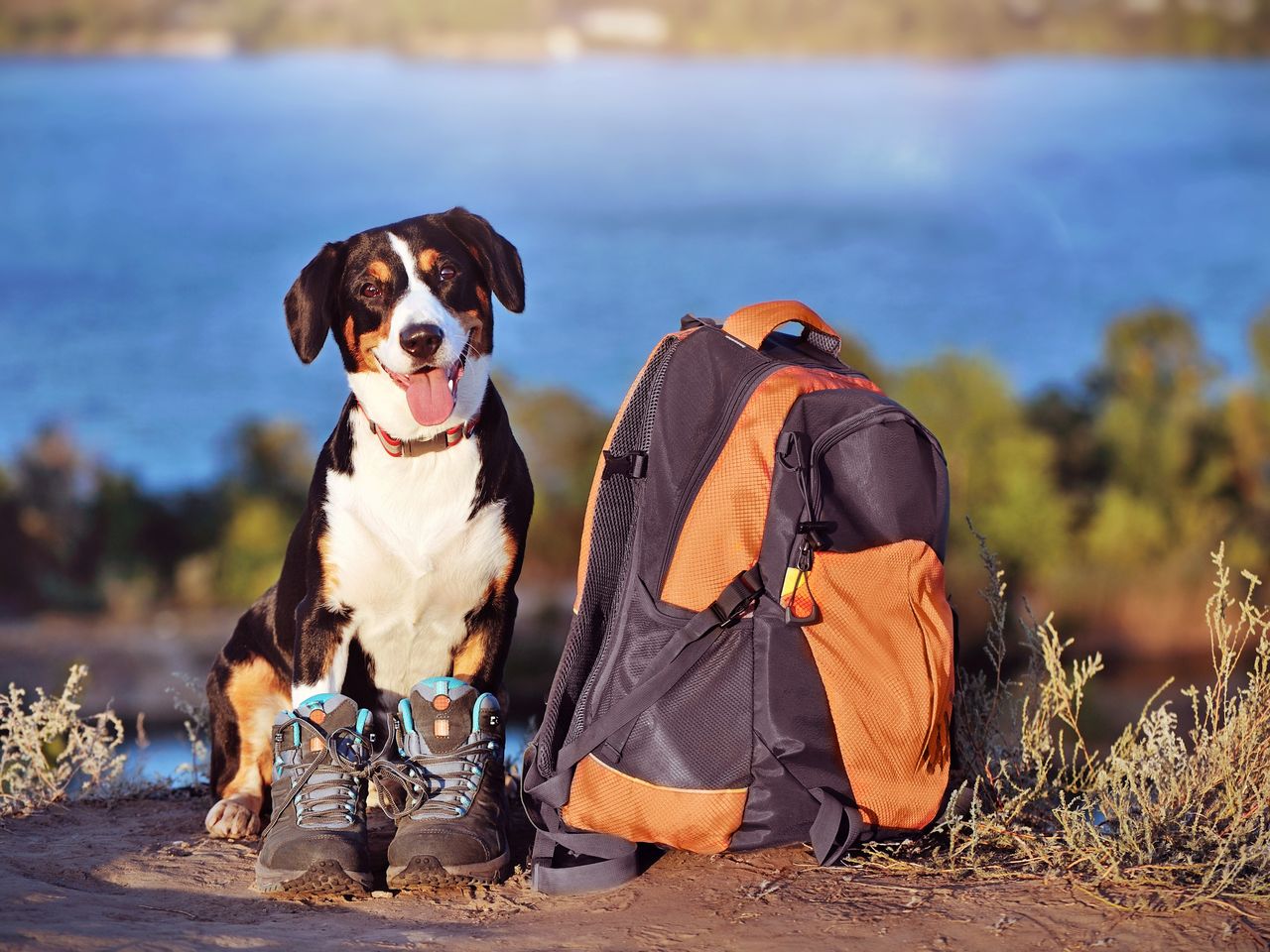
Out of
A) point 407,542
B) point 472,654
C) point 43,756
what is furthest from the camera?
point 43,756

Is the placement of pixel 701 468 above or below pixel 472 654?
above

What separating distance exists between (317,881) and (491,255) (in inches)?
53.8

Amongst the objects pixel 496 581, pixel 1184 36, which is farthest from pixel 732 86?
pixel 496 581

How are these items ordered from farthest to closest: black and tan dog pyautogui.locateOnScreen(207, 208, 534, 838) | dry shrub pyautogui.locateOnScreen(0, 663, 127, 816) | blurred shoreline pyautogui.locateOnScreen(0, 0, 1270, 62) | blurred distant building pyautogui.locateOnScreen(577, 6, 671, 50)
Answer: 1. blurred distant building pyautogui.locateOnScreen(577, 6, 671, 50)
2. blurred shoreline pyautogui.locateOnScreen(0, 0, 1270, 62)
3. dry shrub pyautogui.locateOnScreen(0, 663, 127, 816)
4. black and tan dog pyautogui.locateOnScreen(207, 208, 534, 838)

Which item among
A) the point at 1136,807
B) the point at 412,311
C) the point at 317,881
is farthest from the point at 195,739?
the point at 1136,807

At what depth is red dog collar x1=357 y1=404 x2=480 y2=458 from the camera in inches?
118

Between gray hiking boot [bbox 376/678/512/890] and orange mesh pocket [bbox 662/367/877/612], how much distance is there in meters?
0.55

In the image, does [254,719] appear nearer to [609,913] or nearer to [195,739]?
[195,739]

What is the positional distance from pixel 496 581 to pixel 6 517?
292 inches

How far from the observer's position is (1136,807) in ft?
10.3

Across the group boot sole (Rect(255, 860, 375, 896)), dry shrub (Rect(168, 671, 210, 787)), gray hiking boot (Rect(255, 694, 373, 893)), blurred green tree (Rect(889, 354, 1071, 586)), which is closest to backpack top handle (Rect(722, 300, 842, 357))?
gray hiking boot (Rect(255, 694, 373, 893))

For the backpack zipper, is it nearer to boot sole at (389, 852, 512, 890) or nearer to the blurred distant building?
boot sole at (389, 852, 512, 890)

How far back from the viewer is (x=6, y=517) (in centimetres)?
941

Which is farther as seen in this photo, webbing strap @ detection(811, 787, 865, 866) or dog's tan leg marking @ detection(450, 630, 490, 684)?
dog's tan leg marking @ detection(450, 630, 490, 684)
